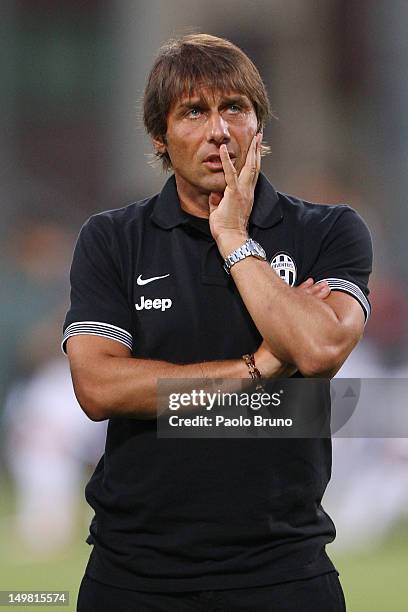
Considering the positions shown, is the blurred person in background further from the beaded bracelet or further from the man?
the beaded bracelet

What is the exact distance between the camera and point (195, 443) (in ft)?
7.17

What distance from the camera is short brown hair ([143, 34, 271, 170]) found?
235 centimetres

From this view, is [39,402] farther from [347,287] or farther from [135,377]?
[347,287]

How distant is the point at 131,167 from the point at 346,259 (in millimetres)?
3068

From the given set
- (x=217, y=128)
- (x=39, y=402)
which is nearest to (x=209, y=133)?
(x=217, y=128)

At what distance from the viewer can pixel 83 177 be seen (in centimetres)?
538

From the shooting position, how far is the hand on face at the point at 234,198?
7.50 ft

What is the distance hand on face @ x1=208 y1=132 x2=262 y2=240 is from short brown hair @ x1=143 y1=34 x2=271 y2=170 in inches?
5.4

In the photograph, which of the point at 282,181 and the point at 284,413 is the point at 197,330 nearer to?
the point at 284,413

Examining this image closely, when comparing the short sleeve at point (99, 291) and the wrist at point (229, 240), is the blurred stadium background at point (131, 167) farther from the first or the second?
the wrist at point (229, 240)

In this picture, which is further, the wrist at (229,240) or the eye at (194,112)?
the eye at (194,112)

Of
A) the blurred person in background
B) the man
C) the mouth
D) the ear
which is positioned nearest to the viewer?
the man

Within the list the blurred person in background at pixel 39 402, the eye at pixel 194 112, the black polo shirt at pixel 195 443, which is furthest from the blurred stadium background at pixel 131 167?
the eye at pixel 194 112

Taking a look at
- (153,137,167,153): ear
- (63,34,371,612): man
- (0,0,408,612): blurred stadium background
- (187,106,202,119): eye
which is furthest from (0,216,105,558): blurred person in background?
(187,106,202,119): eye
